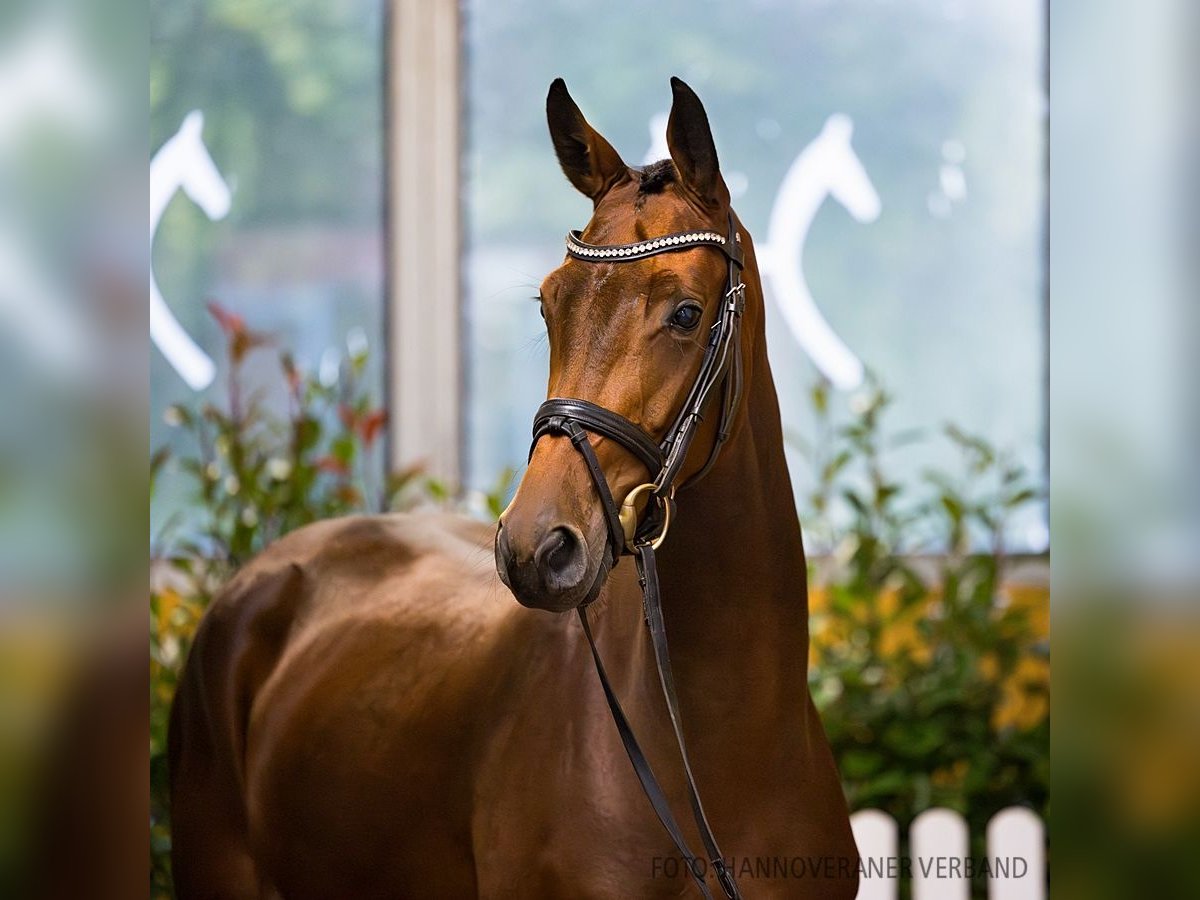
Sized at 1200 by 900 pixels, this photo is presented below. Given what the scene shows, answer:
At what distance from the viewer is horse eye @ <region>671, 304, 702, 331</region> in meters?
1.31

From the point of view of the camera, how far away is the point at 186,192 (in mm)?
3705

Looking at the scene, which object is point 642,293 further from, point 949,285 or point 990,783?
point 949,285

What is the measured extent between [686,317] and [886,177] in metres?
2.60

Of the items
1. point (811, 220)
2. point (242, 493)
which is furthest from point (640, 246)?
point (811, 220)

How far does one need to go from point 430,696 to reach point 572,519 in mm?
735

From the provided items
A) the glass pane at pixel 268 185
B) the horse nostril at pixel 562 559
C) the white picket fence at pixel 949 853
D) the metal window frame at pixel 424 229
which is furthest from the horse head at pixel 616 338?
the glass pane at pixel 268 185

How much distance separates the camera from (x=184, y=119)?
146 inches

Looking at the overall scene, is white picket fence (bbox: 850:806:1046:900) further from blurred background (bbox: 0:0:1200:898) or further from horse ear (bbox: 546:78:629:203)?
horse ear (bbox: 546:78:629:203)

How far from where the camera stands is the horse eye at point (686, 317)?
131 cm

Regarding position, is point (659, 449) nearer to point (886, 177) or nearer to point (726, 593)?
point (726, 593)

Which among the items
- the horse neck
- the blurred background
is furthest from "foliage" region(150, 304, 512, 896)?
the horse neck

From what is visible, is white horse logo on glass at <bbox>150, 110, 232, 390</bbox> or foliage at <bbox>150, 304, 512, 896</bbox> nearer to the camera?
foliage at <bbox>150, 304, 512, 896</bbox>
